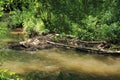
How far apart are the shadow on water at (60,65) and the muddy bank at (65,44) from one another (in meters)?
0.54

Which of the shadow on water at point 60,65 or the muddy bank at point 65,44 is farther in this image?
the muddy bank at point 65,44

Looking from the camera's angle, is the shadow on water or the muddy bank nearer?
the shadow on water

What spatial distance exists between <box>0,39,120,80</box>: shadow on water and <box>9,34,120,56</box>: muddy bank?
1.79 ft

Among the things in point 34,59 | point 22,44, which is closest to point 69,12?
point 22,44

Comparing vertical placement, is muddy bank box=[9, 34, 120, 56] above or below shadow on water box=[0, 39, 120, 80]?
above

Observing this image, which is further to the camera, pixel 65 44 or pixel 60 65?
pixel 65 44

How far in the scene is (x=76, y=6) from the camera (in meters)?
22.2

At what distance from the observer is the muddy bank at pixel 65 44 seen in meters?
18.9

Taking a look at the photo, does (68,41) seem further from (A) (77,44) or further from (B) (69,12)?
(B) (69,12)

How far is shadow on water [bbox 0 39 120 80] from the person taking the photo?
14.1m

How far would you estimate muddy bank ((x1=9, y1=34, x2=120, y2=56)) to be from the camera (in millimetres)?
18922

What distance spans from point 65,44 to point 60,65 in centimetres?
462

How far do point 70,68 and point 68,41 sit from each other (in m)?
5.34

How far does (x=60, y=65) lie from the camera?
1587cm
